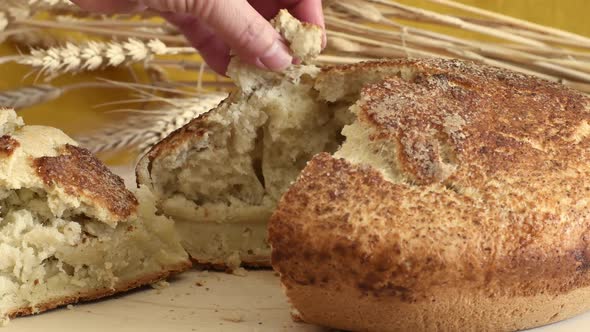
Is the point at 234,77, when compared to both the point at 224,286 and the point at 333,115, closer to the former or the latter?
the point at 333,115

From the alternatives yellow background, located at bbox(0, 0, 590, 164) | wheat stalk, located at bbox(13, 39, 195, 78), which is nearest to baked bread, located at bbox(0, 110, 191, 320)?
wheat stalk, located at bbox(13, 39, 195, 78)

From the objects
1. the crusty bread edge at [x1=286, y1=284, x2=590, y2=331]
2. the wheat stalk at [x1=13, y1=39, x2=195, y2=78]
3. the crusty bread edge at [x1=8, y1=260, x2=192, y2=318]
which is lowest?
the crusty bread edge at [x1=8, y1=260, x2=192, y2=318]

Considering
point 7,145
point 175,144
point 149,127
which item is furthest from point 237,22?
point 149,127

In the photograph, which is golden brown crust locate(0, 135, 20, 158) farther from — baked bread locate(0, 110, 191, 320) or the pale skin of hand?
the pale skin of hand

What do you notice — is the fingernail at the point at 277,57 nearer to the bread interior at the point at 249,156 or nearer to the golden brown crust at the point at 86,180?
the bread interior at the point at 249,156

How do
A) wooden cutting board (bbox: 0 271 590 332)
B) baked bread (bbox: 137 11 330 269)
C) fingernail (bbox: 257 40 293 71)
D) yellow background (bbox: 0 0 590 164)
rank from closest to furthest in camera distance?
wooden cutting board (bbox: 0 271 590 332)
fingernail (bbox: 257 40 293 71)
baked bread (bbox: 137 11 330 269)
yellow background (bbox: 0 0 590 164)

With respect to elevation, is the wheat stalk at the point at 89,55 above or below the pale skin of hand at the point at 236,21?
below

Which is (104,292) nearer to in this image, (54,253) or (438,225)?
(54,253)

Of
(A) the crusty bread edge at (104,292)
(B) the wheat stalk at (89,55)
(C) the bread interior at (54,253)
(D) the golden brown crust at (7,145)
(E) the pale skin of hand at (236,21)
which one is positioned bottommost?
(A) the crusty bread edge at (104,292)

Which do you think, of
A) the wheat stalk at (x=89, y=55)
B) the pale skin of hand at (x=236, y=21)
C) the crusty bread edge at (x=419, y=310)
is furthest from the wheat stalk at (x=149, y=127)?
the crusty bread edge at (x=419, y=310)
